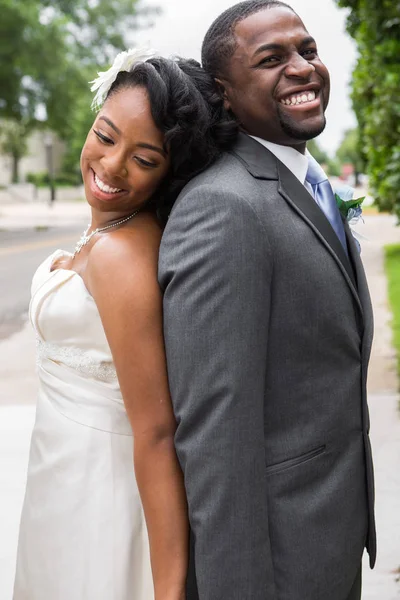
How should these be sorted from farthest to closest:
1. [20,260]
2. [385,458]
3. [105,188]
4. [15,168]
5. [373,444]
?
1. [15,168]
2. [20,260]
3. [373,444]
4. [385,458]
5. [105,188]

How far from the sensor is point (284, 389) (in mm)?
1821

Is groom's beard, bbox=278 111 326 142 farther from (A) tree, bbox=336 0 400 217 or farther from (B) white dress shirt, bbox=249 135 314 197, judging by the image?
(A) tree, bbox=336 0 400 217

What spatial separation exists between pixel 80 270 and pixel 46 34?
2575 centimetres

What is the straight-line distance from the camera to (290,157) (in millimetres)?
1975

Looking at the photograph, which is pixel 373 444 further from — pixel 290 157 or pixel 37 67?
pixel 37 67

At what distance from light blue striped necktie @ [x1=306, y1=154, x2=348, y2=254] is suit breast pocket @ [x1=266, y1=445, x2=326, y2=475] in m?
0.52

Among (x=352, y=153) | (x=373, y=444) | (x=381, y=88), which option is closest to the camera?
(x=373, y=444)

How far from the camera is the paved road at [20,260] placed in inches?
453

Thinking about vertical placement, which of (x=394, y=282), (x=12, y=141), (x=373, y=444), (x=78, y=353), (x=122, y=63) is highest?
(x=122, y=63)

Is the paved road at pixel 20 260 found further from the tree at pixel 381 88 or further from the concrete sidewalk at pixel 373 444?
the tree at pixel 381 88

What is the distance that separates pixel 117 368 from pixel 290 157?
654 mm

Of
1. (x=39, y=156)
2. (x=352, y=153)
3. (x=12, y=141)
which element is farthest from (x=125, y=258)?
(x=352, y=153)

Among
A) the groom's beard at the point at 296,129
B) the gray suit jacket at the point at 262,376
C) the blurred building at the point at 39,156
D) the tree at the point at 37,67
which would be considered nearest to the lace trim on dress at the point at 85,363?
the gray suit jacket at the point at 262,376

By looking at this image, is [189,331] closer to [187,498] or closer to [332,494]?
[187,498]
